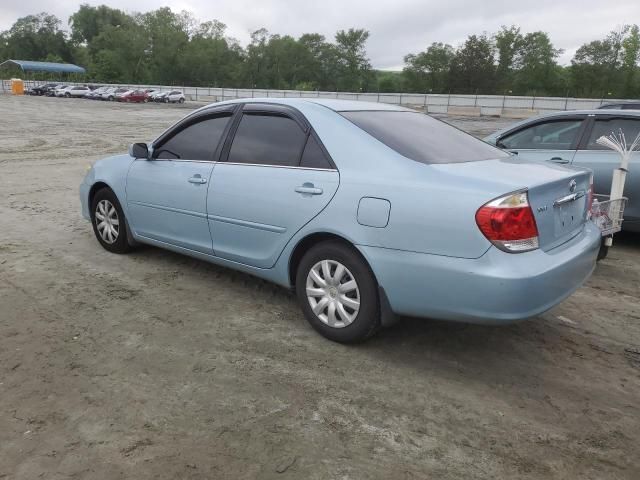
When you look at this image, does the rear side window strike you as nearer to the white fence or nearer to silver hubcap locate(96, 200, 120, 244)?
silver hubcap locate(96, 200, 120, 244)

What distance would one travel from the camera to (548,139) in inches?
261

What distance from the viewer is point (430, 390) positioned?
3.19m

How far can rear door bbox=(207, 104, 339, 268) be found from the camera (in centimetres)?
373

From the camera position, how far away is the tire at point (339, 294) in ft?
11.3

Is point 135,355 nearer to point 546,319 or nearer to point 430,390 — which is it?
point 430,390

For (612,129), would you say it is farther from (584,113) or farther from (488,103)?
(488,103)

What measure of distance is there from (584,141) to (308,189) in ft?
13.5

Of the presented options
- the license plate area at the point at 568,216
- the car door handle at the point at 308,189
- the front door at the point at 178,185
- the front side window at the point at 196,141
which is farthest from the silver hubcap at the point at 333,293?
the front side window at the point at 196,141

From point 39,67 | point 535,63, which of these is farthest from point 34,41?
point 535,63

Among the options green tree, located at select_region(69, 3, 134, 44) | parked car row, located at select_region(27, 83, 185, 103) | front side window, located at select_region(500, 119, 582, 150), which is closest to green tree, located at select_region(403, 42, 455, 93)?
parked car row, located at select_region(27, 83, 185, 103)

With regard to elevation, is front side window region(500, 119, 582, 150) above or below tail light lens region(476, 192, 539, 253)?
above

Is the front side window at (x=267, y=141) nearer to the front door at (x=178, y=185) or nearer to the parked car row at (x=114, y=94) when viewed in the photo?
the front door at (x=178, y=185)

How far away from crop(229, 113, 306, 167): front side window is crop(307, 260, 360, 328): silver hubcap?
791 mm

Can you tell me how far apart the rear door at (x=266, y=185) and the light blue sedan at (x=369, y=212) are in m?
0.01
